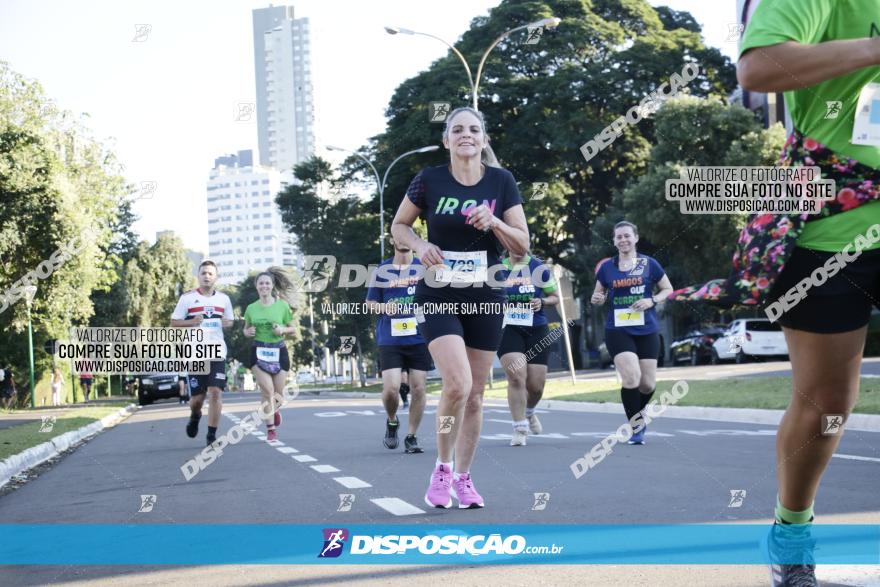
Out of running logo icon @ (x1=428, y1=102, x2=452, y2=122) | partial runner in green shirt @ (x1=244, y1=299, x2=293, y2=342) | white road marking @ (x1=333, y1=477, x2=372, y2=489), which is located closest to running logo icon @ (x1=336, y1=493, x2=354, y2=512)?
white road marking @ (x1=333, y1=477, x2=372, y2=489)

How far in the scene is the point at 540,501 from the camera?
6.79 metres

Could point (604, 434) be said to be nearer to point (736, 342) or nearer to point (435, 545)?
point (435, 545)

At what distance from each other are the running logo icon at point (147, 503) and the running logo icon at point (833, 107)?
546 centimetres

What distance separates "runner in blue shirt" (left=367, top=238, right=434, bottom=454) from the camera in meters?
12.0

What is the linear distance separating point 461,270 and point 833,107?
311 centimetres

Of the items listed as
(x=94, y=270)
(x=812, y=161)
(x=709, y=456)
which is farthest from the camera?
(x=94, y=270)

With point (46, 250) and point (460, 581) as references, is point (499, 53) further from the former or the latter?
point (460, 581)

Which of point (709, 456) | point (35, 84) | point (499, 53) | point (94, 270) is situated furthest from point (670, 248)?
point (709, 456)

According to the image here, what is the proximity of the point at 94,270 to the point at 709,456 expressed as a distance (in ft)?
91.3

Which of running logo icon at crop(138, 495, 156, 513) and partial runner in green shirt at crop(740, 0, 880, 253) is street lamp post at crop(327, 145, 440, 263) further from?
partial runner in green shirt at crop(740, 0, 880, 253)

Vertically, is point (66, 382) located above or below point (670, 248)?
below

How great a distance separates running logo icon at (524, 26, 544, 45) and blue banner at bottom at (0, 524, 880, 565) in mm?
37479

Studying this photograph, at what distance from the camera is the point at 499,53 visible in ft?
148

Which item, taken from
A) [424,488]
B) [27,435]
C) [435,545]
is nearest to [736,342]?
[27,435]
